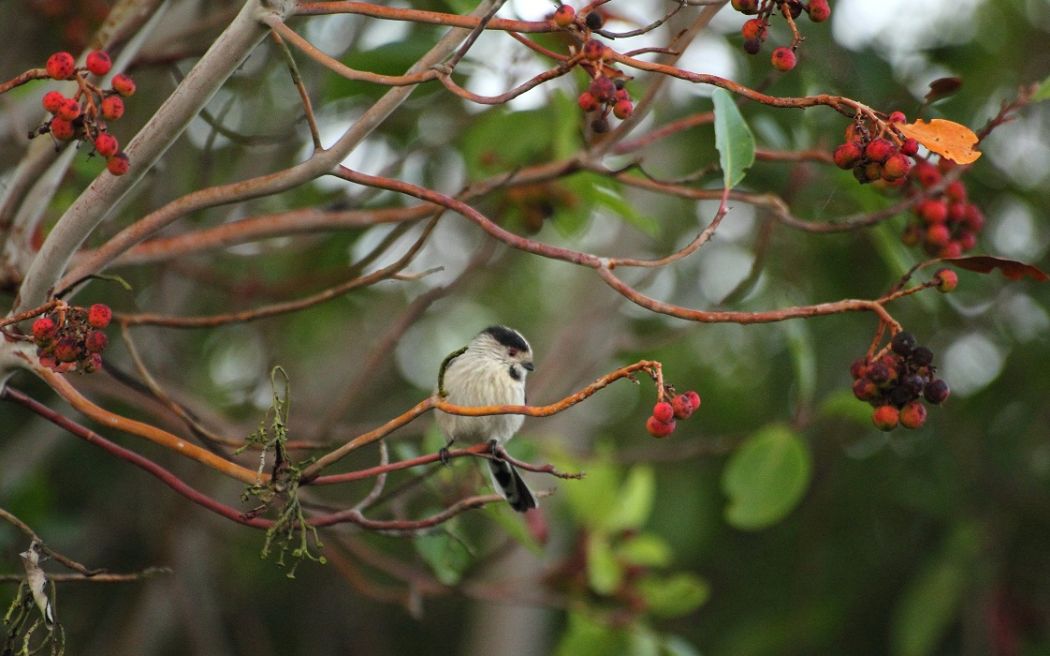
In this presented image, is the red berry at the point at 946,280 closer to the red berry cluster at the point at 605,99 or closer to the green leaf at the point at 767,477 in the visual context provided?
the red berry cluster at the point at 605,99

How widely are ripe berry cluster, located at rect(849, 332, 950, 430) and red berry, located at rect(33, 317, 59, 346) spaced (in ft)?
5.02

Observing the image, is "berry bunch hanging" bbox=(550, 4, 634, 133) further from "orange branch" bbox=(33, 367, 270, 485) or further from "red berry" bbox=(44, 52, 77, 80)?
"orange branch" bbox=(33, 367, 270, 485)

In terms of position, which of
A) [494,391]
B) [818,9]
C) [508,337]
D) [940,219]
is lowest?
[494,391]

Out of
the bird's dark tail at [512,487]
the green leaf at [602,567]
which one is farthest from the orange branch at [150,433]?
the green leaf at [602,567]

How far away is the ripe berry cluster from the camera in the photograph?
7.30 ft

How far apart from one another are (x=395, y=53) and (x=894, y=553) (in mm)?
4040

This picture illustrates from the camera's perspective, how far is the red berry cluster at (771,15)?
85.8 inches

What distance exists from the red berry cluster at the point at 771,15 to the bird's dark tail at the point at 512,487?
1.78 metres

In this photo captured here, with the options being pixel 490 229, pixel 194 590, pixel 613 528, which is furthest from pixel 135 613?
pixel 490 229

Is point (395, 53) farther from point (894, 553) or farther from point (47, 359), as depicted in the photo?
point (894, 553)

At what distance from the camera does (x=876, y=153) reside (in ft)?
7.22

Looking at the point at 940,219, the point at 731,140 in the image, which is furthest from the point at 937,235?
the point at 731,140

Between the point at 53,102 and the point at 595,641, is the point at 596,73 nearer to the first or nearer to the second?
the point at 53,102

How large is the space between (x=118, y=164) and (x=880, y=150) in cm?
145
